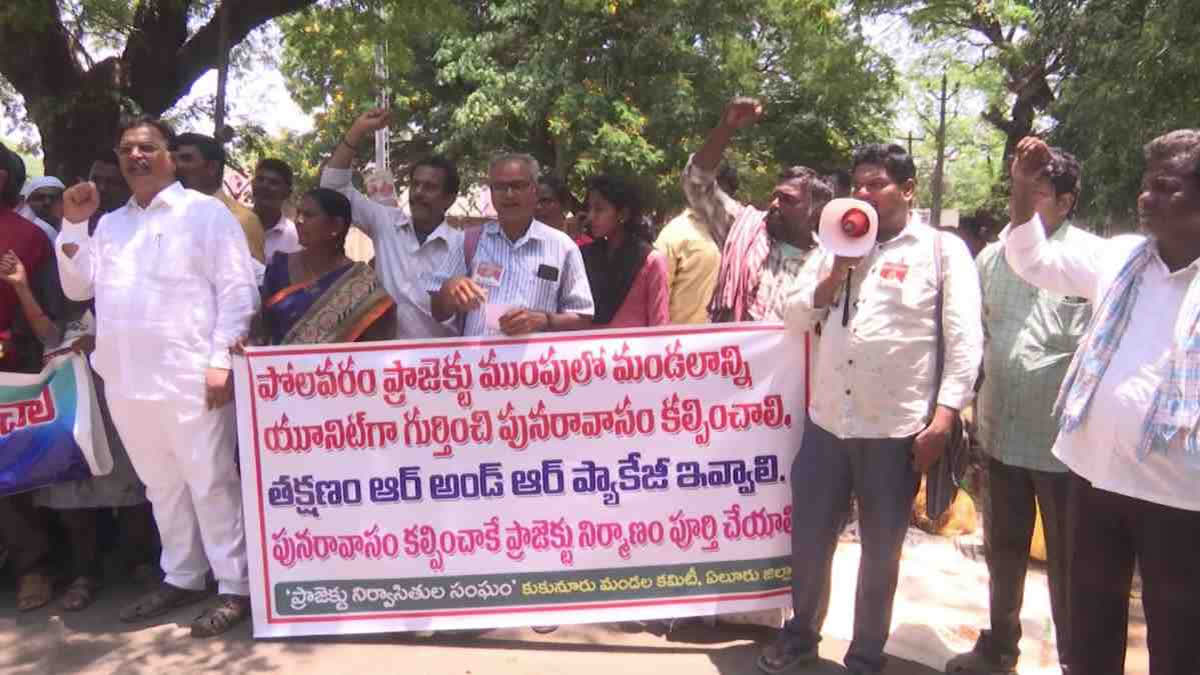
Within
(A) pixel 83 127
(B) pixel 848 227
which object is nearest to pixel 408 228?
(B) pixel 848 227

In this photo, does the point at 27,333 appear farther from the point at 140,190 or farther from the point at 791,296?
the point at 791,296

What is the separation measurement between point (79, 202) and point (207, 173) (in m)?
0.68

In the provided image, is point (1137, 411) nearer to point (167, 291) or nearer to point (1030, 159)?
point (1030, 159)

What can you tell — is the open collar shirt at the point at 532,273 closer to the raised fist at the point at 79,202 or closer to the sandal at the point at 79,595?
the raised fist at the point at 79,202

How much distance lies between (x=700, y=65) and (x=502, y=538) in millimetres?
13081

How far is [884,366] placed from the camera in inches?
129

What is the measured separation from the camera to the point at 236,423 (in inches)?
155

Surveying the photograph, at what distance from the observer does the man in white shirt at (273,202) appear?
4.88 metres

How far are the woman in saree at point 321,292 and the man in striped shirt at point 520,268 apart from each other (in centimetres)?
29

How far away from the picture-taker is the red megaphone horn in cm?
313

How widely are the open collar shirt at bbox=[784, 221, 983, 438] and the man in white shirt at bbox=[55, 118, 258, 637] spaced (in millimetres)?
2317

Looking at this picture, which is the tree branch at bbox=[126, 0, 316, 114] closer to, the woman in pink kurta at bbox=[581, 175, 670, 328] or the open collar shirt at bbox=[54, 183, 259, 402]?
the open collar shirt at bbox=[54, 183, 259, 402]

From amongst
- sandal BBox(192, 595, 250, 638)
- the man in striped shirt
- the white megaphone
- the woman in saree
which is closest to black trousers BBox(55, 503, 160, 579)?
sandal BBox(192, 595, 250, 638)

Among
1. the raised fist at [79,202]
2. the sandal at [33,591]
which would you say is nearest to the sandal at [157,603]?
the sandal at [33,591]
